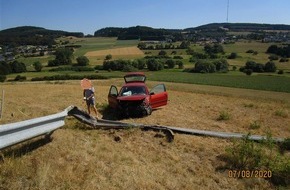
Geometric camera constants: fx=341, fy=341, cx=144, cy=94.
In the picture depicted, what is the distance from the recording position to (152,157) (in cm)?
716

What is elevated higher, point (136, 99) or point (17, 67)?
point (136, 99)

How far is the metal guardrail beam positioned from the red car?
6627mm

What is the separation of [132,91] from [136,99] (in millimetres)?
1327

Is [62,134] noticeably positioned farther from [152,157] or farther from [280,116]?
[280,116]

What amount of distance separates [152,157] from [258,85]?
48.4 meters

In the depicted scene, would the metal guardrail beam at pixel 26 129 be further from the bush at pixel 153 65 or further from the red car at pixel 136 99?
the bush at pixel 153 65

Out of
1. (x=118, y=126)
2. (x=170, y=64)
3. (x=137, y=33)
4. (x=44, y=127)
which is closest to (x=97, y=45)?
(x=137, y=33)

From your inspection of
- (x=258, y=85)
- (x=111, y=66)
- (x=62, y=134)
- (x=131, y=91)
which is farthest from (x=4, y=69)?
(x=62, y=134)

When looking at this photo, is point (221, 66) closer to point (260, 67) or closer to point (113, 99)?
point (260, 67)

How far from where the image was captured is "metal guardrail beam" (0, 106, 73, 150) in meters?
5.01

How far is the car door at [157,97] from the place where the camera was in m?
15.0

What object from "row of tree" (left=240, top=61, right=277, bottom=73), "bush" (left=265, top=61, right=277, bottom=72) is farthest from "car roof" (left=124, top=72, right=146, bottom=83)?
"bush" (left=265, top=61, right=277, bottom=72)

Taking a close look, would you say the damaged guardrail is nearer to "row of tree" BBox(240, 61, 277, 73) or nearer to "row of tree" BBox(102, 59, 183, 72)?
"row of tree" BBox(102, 59, 183, 72)

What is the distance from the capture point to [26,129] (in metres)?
5.67
